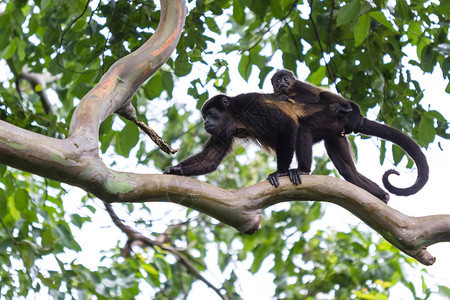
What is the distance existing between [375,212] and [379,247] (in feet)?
8.10

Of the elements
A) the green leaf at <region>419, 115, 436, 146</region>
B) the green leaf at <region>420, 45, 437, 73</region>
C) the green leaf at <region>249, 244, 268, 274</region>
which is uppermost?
the green leaf at <region>420, 45, 437, 73</region>

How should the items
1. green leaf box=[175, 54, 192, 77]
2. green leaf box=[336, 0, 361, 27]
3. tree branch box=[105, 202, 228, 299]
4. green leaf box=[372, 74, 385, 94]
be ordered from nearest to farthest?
green leaf box=[336, 0, 361, 27]
green leaf box=[175, 54, 192, 77]
green leaf box=[372, 74, 385, 94]
tree branch box=[105, 202, 228, 299]

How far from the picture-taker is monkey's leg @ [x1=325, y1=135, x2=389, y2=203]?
3518 millimetres

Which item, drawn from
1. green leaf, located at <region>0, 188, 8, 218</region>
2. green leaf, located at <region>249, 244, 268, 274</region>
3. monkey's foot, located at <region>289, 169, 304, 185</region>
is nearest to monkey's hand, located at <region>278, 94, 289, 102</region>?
monkey's foot, located at <region>289, 169, 304, 185</region>

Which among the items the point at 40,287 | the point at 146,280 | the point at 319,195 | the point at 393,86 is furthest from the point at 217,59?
the point at 146,280

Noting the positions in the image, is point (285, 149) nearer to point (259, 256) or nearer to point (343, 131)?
point (343, 131)

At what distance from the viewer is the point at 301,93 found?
384 centimetres

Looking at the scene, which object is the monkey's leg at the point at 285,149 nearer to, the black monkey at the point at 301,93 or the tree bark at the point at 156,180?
the black monkey at the point at 301,93

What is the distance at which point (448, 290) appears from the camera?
3.86 metres

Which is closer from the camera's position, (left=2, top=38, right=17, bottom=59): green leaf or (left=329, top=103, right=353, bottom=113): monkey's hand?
(left=329, top=103, right=353, bottom=113): monkey's hand

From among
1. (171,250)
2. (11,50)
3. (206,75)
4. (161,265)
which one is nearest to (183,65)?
(206,75)

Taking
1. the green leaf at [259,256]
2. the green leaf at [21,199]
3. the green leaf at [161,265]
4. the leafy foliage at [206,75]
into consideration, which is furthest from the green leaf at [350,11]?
the green leaf at [161,265]

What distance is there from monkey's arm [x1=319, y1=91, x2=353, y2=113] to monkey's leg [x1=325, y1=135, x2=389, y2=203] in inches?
7.8

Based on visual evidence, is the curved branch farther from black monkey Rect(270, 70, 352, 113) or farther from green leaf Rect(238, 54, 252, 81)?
green leaf Rect(238, 54, 252, 81)
